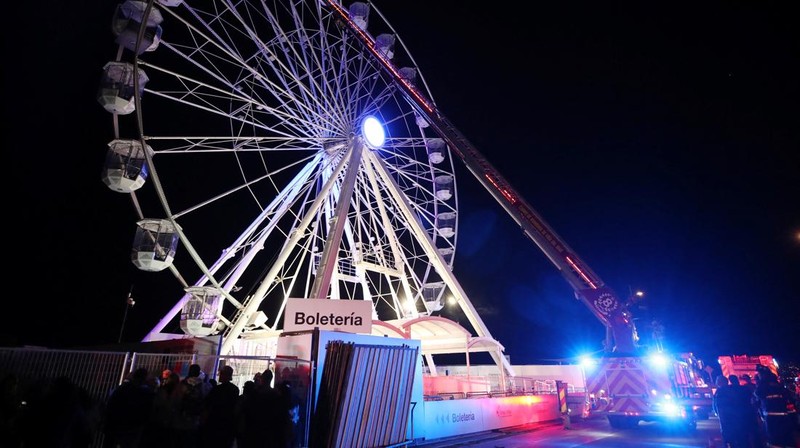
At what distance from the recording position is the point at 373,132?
65.2ft

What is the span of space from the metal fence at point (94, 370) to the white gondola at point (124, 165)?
6.86 metres

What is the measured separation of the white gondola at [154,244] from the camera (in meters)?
14.0

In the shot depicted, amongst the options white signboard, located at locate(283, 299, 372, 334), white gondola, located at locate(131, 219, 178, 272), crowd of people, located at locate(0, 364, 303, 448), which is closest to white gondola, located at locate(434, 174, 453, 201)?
white signboard, located at locate(283, 299, 372, 334)

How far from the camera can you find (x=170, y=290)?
5284cm

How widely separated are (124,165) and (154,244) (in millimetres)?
2521

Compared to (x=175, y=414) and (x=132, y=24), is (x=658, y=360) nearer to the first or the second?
(x=175, y=414)

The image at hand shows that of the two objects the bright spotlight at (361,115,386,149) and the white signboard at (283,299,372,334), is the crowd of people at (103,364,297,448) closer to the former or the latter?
the white signboard at (283,299,372,334)

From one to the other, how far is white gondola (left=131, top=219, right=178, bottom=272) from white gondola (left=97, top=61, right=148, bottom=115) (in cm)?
349

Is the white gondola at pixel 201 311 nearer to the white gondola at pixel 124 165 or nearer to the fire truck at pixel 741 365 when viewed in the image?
the white gondola at pixel 124 165

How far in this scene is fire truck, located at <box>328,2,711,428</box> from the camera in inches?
548

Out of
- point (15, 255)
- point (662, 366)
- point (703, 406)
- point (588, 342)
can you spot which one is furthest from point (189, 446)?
point (588, 342)

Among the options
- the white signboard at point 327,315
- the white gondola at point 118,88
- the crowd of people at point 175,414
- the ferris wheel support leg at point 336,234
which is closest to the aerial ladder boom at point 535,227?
the ferris wheel support leg at point 336,234

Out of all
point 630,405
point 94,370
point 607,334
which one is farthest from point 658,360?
point 94,370

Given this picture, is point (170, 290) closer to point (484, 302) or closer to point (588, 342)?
point (484, 302)
